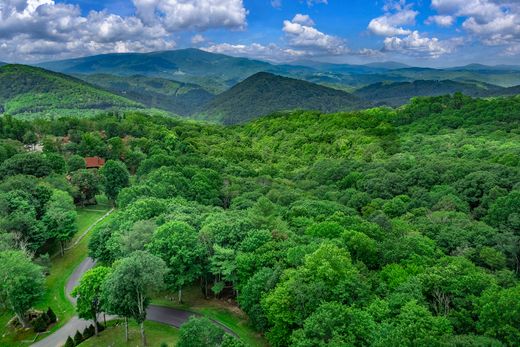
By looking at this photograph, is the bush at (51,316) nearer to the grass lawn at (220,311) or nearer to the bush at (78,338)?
the bush at (78,338)

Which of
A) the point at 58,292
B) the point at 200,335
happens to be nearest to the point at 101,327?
the point at 58,292

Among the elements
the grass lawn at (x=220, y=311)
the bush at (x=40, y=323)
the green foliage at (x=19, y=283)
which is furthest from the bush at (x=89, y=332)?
the grass lawn at (x=220, y=311)

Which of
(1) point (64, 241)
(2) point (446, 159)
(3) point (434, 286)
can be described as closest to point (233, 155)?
(2) point (446, 159)

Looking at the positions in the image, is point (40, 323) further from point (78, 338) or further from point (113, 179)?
point (113, 179)

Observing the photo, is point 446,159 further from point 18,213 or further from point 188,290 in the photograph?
point 18,213

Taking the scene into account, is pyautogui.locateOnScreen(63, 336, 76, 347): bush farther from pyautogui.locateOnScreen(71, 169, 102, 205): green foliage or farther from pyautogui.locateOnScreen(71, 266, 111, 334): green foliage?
pyautogui.locateOnScreen(71, 169, 102, 205): green foliage
